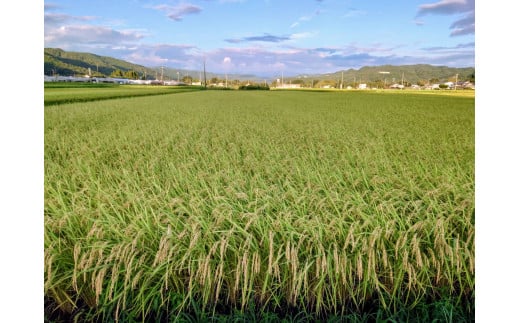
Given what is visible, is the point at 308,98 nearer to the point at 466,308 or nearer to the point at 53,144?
the point at 53,144

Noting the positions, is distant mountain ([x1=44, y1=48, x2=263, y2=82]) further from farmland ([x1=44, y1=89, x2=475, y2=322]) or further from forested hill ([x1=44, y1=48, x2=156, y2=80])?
farmland ([x1=44, y1=89, x2=475, y2=322])

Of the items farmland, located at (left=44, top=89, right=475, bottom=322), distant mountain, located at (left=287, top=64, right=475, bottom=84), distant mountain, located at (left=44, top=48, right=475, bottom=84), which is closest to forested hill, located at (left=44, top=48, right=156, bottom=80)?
distant mountain, located at (left=44, top=48, right=475, bottom=84)

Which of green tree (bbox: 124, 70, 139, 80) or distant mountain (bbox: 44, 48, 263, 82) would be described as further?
green tree (bbox: 124, 70, 139, 80)

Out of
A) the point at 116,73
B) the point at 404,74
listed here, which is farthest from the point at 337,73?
the point at 116,73

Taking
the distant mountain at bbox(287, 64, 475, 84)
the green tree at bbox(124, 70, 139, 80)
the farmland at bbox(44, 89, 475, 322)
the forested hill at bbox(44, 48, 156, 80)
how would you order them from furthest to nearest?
the green tree at bbox(124, 70, 139, 80)
the forested hill at bbox(44, 48, 156, 80)
the distant mountain at bbox(287, 64, 475, 84)
the farmland at bbox(44, 89, 475, 322)

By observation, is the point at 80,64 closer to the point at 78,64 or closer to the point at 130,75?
the point at 78,64

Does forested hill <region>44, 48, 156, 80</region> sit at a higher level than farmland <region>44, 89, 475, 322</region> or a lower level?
higher

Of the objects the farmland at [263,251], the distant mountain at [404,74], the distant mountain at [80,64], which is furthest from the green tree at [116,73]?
the distant mountain at [404,74]

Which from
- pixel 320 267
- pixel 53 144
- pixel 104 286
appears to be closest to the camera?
pixel 320 267

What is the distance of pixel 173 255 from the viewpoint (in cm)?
214

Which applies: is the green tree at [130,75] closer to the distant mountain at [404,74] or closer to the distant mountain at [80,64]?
the distant mountain at [80,64]

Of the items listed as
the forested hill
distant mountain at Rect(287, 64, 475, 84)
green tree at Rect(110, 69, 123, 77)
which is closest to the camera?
distant mountain at Rect(287, 64, 475, 84)

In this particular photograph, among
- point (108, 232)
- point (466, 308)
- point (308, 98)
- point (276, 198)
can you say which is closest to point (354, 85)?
point (276, 198)
